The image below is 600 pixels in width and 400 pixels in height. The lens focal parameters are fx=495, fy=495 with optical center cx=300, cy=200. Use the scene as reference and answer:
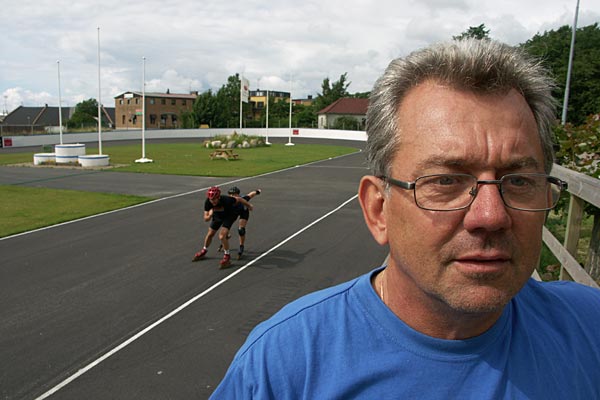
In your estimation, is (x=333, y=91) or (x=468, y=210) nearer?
(x=468, y=210)

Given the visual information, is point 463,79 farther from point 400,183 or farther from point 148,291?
point 148,291

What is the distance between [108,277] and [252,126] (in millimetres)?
79292

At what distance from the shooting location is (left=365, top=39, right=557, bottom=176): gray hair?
1.49 metres

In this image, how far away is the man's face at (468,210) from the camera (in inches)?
55.3

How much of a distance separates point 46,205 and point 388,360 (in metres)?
19.5

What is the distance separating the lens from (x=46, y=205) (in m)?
18.4

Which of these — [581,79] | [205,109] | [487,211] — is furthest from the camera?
[205,109]

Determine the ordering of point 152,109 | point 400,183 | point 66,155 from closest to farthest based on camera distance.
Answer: point 400,183 < point 66,155 < point 152,109

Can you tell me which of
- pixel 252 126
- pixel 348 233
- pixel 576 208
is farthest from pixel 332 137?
pixel 576 208

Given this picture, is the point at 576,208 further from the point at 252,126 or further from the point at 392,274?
the point at 252,126

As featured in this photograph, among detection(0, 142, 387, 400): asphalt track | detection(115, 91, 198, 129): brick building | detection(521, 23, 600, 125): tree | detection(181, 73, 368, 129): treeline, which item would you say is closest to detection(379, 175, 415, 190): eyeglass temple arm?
detection(0, 142, 387, 400): asphalt track

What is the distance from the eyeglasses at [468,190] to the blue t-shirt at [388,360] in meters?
0.39

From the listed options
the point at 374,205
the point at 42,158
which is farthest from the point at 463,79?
the point at 42,158

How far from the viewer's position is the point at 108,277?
9.88 m
